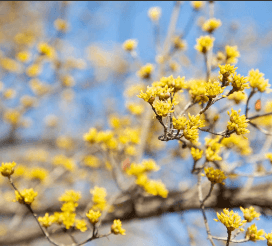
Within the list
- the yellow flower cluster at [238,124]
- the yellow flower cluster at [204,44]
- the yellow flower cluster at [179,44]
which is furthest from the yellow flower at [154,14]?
the yellow flower cluster at [238,124]

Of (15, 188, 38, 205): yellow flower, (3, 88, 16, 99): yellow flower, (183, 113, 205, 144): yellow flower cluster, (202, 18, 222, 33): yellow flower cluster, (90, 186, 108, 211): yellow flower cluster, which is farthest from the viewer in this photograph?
(3, 88, 16, 99): yellow flower

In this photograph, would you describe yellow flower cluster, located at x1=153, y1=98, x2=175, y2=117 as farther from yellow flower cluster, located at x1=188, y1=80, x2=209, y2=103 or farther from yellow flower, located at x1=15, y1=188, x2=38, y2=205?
yellow flower, located at x1=15, y1=188, x2=38, y2=205

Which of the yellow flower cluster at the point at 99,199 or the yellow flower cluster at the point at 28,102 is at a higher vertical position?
the yellow flower cluster at the point at 28,102

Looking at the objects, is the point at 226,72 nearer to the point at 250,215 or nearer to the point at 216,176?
the point at 216,176

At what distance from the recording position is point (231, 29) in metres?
5.09

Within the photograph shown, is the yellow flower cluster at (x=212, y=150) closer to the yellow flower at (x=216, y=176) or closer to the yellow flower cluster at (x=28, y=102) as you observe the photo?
the yellow flower at (x=216, y=176)

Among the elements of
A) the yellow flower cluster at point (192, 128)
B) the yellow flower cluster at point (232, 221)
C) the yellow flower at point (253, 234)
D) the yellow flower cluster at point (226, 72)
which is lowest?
the yellow flower at point (253, 234)

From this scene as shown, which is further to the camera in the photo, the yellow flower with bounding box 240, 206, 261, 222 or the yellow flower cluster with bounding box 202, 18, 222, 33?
the yellow flower cluster with bounding box 202, 18, 222, 33

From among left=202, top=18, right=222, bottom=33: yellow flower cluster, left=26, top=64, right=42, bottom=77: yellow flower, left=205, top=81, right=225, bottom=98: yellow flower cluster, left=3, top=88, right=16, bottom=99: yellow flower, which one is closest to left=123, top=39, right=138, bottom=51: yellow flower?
left=202, top=18, right=222, bottom=33: yellow flower cluster

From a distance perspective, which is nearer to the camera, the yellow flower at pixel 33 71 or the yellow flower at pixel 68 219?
the yellow flower at pixel 68 219

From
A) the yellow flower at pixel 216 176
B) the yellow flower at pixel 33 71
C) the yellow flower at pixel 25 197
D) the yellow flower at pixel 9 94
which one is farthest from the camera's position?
the yellow flower at pixel 9 94

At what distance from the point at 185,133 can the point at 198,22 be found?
3.44 m

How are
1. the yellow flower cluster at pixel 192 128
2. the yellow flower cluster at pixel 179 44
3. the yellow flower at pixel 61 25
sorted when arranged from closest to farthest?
the yellow flower cluster at pixel 192 128
the yellow flower cluster at pixel 179 44
the yellow flower at pixel 61 25

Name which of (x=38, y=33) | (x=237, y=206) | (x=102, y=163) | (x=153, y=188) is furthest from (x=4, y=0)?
(x=237, y=206)
